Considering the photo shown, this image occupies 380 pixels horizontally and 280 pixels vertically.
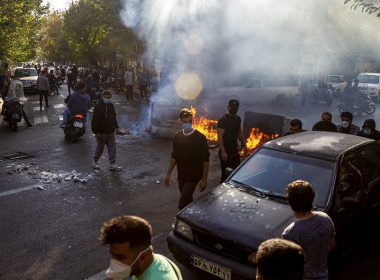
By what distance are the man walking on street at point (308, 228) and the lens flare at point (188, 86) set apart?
9939 mm

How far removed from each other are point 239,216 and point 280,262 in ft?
6.89

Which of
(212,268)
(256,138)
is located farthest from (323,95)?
(212,268)

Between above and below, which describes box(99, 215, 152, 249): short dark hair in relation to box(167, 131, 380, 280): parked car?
above

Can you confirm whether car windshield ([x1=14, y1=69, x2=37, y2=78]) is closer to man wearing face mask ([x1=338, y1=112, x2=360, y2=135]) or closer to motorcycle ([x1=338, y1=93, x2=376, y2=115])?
motorcycle ([x1=338, y1=93, x2=376, y2=115])

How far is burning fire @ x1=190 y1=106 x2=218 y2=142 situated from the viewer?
11516mm

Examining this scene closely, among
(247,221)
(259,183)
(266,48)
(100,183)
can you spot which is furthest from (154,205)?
(266,48)

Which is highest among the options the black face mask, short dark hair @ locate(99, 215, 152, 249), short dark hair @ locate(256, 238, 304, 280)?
the black face mask

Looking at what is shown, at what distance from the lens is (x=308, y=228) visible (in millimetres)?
2975

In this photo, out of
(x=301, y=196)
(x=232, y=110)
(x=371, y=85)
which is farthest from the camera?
(x=371, y=85)

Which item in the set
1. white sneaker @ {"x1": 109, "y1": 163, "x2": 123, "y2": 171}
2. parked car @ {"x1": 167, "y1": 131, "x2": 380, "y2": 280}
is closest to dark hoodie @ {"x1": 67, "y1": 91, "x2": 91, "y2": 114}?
white sneaker @ {"x1": 109, "y1": 163, "x2": 123, "y2": 171}

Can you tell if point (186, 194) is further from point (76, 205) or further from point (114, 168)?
point (114, 168)

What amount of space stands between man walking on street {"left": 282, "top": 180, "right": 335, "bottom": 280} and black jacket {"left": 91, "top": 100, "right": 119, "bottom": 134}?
6096 mm

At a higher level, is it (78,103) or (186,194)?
(78,103)

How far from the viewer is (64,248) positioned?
5129mm
